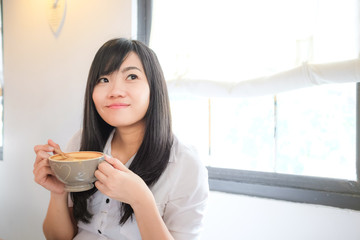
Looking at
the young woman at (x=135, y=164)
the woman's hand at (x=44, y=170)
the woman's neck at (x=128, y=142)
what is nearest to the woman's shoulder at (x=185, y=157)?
the young woman at (x=135, y=164)

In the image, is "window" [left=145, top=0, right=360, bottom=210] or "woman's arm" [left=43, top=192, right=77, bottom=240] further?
"window" [left=145, top=0, right=360, bottom=210]

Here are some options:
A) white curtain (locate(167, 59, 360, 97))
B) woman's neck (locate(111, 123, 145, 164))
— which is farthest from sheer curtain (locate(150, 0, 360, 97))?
woman's neck (locate(111, 123, 145, 164))

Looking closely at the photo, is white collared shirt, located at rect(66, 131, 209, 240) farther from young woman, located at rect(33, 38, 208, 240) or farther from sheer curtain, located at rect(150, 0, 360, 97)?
sheer curtain, located at rect(150, 0, 360, 97)

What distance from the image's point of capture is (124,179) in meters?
0.72

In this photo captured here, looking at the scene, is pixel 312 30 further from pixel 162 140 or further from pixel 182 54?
pixel 162 140

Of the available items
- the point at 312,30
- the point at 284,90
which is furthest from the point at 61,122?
the point at 312,30

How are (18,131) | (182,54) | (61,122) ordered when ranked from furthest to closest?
(18,131), (61,122), (182,54)

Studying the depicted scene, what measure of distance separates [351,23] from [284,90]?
0.38 m

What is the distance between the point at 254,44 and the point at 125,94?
0.75m

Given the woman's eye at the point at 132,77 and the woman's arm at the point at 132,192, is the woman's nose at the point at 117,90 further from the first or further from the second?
the woman's arm at the point at 132,192

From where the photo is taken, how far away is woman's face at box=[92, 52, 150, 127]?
91 centimetres

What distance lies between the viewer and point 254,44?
1.30 meters

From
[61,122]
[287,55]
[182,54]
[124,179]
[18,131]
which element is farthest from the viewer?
[18,131]

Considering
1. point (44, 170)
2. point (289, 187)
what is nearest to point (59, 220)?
point (44, 170)
